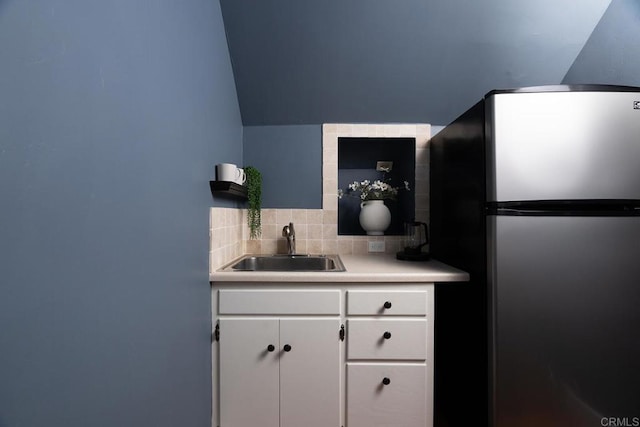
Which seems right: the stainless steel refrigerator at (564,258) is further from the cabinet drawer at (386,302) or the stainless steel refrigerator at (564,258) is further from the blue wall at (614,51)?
the blue wall at (614,51)

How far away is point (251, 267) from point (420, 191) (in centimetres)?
130

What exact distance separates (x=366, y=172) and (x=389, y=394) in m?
1.51

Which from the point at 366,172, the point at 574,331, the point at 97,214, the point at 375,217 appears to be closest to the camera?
the point at 97,214

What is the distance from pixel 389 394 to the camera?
140cm

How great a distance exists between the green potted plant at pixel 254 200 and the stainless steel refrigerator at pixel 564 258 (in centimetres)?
132

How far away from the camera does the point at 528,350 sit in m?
1.24

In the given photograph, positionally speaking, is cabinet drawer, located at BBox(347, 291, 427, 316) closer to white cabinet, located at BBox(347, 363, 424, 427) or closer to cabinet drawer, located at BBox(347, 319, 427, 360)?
cabinet drawer, located at BBox(347, 319, 427, 360)

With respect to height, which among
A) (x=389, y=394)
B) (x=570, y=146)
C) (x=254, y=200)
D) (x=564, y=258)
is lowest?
(x=389, y=394)

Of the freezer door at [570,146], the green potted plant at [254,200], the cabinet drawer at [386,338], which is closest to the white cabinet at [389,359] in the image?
the cabinet drawer at [386,338]

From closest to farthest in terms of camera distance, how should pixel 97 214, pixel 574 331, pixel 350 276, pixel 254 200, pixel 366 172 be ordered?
pixel 97 214 → pixel 574 331 → pixel 350 276 → pixel 254 200 → pixel 366 172

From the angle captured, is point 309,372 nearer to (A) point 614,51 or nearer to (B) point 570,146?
(B) point 570,146

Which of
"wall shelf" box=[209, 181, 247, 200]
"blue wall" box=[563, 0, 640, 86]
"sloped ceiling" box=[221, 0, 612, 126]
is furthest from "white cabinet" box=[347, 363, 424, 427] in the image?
"blue wall" box=[563, 0, 640, 86]

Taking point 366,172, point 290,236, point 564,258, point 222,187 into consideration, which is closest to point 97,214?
point 222,187

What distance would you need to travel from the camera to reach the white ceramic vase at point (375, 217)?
Result: 6.89 ft
